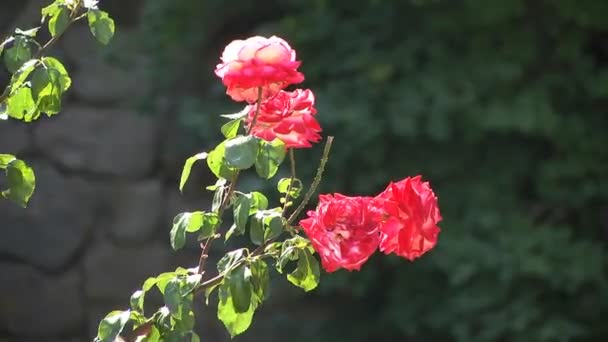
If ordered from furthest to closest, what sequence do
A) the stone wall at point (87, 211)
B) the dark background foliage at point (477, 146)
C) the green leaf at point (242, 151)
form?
1. the stone wall at point (87, 211)
2. the dark background foliage at point (477, 146)
3. the green leaf at point (242, 151)

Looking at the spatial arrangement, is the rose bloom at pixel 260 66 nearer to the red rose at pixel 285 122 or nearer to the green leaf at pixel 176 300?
the red rose at pixel 285 122

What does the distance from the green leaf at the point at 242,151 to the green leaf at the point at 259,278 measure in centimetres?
12

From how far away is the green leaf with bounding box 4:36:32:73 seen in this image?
55.6 inches

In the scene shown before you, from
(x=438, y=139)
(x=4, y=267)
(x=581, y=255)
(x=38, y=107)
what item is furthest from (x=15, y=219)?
(x=38, y=107)

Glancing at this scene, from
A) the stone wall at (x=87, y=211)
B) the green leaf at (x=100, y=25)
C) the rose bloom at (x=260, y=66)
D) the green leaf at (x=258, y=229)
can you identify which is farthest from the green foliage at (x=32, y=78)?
the stone wall at (x=87, y=211)

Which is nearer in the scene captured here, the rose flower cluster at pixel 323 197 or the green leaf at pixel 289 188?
the rose flower cluster at pixel 323 197

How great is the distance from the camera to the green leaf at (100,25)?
4.67ft

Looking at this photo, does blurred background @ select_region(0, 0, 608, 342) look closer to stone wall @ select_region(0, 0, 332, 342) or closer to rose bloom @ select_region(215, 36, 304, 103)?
stone wall @ select_region(0, 0, 332, 342)

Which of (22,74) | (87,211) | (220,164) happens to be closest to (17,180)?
(22,74)

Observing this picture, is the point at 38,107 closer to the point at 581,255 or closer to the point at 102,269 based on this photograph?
the point at 581,255

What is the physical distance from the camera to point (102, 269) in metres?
4.18

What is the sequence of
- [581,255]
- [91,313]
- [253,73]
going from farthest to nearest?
[91,313], [581,255], [253,73]

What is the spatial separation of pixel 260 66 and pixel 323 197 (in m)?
0.16

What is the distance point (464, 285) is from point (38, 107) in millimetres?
2110
